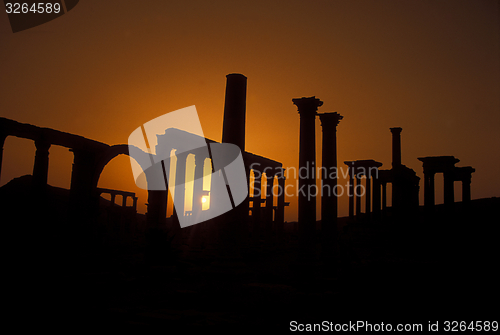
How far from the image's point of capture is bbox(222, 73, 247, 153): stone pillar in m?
16.0

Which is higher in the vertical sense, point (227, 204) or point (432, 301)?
point (227, 204)

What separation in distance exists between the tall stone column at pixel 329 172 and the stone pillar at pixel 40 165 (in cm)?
1565

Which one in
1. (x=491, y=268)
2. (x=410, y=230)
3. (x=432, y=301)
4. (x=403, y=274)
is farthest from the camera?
(x=410, y=230)

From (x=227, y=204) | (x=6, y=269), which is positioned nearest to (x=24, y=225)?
(x=6, y=269)

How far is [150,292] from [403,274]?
9671mm

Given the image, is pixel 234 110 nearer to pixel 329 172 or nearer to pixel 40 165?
pixel 329 172

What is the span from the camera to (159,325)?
724 cm

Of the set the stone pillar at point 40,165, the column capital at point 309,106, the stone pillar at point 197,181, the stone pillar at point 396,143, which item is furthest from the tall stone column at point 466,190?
the stone pillar at point 40,165

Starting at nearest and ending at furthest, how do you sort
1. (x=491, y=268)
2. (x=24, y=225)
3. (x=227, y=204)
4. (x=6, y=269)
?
1. (x=6, y=269)
2. (x=491, y=268)
3. (x=227, y=204)
4. (x=24, y=225)

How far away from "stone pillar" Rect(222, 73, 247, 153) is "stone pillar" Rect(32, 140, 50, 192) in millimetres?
11079

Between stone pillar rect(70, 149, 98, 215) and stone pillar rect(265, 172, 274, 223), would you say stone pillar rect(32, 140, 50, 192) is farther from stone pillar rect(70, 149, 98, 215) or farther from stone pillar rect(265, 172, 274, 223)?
stone pillar rect(265, 172, 274, 223)

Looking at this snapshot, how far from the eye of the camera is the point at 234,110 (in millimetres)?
15984

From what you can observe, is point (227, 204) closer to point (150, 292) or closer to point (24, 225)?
point (150, 292)

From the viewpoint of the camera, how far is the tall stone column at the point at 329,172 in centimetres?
1903
